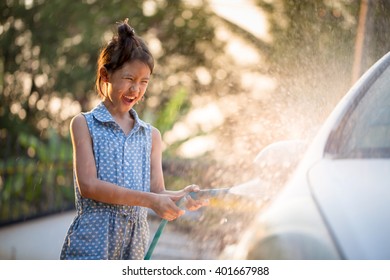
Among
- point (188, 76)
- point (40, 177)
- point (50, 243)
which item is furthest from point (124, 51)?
point (188, 76)

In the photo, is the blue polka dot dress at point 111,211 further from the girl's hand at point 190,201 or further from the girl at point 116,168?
the girl's hand at point 190,201

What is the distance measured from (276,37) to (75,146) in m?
3.39

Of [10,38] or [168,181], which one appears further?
[10,38]

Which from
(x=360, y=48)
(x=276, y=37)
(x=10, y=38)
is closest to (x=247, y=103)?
(x=276, y=37)

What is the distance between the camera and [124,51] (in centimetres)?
193

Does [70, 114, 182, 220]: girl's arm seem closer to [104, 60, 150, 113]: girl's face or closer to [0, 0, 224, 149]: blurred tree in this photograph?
[104, 60, 150, 113]: girl's face

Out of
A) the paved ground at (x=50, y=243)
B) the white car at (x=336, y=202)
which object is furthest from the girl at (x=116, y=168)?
the paved ground at (x=50, y=243)

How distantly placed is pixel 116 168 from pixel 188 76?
12.2ft

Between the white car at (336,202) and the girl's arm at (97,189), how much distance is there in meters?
0.35

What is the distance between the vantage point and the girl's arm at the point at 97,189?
1773 mm

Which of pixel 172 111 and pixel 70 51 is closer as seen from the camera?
pixel 172 111

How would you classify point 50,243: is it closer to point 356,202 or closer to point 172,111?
point 172,111

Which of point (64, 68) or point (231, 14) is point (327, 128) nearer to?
point (231, 14)

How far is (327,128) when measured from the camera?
5.37ft
